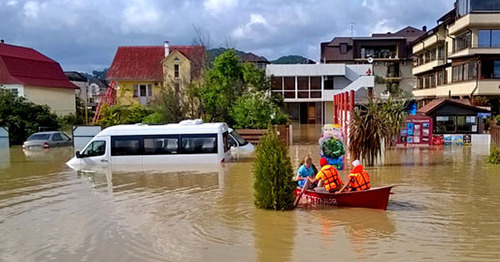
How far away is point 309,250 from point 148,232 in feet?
12.6

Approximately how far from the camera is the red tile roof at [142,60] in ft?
160

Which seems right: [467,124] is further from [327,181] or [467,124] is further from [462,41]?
[327,181]

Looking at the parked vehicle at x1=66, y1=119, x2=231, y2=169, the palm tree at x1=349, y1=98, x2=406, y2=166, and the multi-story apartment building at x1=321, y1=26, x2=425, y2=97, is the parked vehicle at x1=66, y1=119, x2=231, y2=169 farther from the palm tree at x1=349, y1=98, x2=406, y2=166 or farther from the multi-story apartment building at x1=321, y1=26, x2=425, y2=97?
the multi-story apartment building at x1=321, y1=26, x2=425, y2=97

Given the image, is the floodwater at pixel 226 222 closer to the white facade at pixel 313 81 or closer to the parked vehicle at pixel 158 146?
the parked vehicle at pixel 158 146

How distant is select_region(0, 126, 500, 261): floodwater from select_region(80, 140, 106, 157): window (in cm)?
263

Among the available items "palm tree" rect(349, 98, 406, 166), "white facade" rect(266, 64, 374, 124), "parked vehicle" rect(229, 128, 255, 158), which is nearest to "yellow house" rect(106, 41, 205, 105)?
"white facade" rect(266, 64, 374, 124)

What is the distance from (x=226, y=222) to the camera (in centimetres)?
1198

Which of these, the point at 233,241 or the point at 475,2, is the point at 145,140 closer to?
the point at 233,241

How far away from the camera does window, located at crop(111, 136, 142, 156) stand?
21.8m

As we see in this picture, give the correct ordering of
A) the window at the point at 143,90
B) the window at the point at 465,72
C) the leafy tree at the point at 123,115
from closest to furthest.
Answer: the leafy tree at the point at 123,115
the window at the point at 465,72
the window at the point at 143,90

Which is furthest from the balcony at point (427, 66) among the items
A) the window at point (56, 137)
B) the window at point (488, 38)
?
the window at point (56, 137)

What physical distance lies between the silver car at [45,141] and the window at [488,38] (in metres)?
33.5

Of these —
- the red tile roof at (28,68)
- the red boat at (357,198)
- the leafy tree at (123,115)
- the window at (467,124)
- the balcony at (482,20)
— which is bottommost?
the red boat at (357,198)

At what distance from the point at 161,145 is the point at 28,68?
1313 inches
